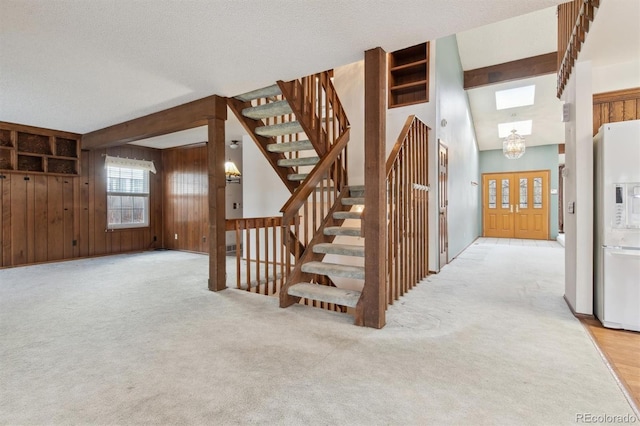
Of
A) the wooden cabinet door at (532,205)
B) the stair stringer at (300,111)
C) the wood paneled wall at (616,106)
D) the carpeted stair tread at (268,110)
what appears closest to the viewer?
the wood paneled wall at (616,106)

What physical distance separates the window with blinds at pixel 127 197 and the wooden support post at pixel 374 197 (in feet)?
20.6

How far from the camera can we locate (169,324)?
8.73 ft

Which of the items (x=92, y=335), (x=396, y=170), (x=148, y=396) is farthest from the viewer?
(x=396, y=170)

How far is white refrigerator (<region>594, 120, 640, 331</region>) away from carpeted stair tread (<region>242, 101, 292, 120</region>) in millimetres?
3111

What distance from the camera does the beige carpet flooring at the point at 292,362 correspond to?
152cm

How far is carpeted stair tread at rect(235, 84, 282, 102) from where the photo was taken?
363 centimetres

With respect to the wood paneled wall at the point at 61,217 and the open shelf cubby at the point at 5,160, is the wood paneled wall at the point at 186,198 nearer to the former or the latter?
the wood paneled wall at the point at 61,217

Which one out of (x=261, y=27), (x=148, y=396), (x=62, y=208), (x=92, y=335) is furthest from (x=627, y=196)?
(x=62, y=208)

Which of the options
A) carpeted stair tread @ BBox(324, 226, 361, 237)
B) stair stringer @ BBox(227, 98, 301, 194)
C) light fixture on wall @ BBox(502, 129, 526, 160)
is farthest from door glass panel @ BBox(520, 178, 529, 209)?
carpeted stair tread @ BBox(324, 226, 361, 237)

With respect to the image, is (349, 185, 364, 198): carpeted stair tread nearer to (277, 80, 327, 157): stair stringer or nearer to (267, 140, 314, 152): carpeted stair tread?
(277, 80, 327, 157): stair stringer

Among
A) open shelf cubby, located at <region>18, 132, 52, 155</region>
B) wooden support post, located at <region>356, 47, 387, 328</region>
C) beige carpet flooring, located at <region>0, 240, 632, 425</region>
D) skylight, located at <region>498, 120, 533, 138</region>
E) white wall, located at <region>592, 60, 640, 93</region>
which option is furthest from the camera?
skylight, located at <region>498, 120, 533, 138</region>

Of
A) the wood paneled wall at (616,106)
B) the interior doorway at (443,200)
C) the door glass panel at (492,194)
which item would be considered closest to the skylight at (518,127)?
the door glass panel at (492,194)

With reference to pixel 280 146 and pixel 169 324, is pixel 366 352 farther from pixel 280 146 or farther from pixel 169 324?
pixel 280 146

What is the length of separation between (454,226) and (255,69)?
4.42 meters
